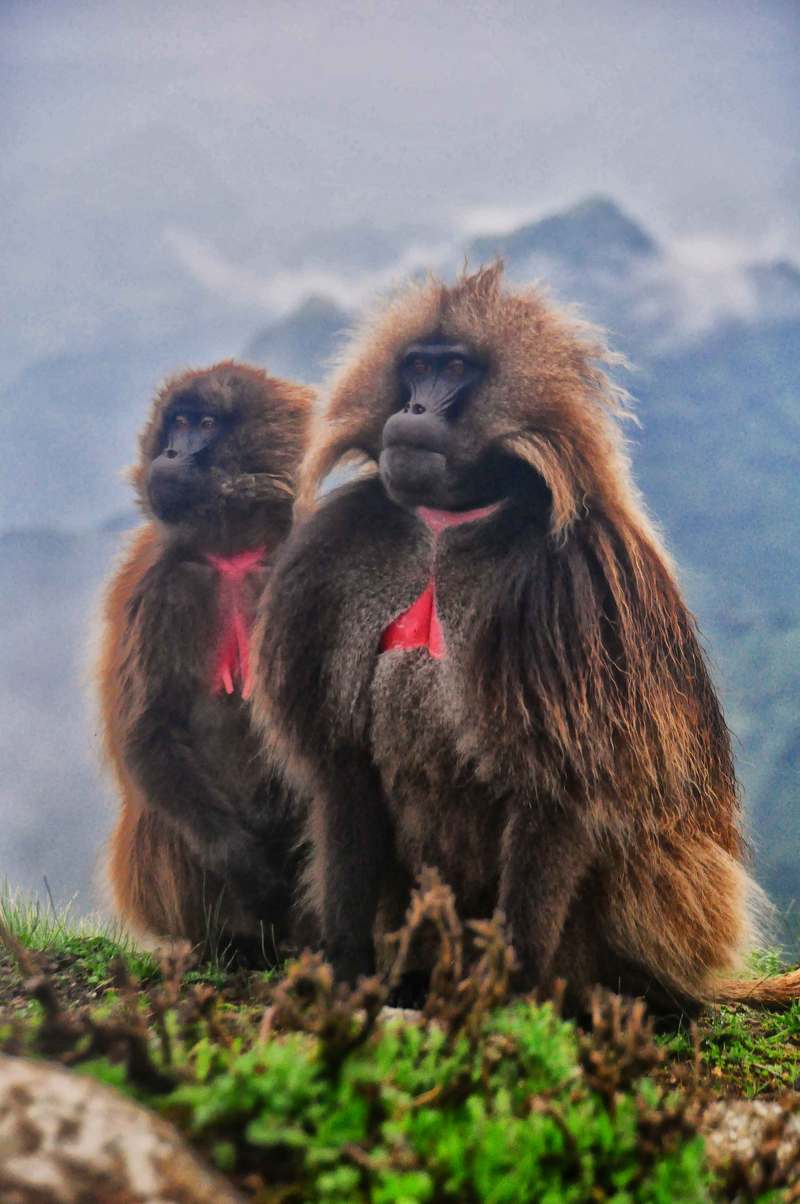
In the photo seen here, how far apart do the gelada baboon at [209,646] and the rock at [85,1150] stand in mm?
1843

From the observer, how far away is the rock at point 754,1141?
170 centimetres

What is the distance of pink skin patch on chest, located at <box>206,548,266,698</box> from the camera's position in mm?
3352

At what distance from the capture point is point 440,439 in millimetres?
2619

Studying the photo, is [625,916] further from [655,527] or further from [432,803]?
[655,527]

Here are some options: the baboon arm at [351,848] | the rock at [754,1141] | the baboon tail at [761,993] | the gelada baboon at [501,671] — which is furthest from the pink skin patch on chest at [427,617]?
the baboon tail at [761,993]

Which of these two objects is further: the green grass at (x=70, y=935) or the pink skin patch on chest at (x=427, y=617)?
the green grass at (x=70, y=935)

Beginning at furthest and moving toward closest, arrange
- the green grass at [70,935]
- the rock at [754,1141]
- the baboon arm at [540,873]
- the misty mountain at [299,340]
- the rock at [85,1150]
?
the misty mountain at [299,340] < the green grass at [70,935] < the baboon arm at [540,873] < the rock at [754,1141] < the rock at [85,1150]

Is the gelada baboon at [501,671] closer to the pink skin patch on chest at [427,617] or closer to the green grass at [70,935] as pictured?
the pink skin patch on chest at [427,617]

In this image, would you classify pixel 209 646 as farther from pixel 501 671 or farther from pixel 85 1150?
pixel 85 1150

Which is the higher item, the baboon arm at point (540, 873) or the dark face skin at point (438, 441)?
the dark face skin at point (438, 441)

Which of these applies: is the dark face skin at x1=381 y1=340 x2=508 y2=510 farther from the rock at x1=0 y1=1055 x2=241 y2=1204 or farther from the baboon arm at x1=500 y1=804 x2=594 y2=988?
the rock at x1=0 y1=1055 x2=241 y2=1204

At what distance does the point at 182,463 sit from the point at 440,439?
948 mm

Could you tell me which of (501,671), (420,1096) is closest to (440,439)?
(501,671)

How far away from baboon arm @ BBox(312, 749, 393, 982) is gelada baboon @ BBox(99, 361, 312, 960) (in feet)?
1.41
